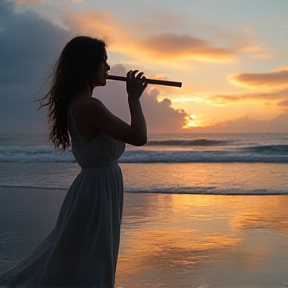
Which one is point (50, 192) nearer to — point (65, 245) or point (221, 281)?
point (221, 281)

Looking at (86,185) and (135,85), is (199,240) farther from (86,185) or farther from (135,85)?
(135,85)

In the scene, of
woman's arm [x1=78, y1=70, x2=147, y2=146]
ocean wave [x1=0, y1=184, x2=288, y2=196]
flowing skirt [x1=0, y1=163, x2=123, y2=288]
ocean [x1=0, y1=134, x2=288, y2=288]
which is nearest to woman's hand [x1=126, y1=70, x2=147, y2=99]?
woman's arm [x1=78, y1=70, x2=147, y2=146]

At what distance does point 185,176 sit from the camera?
12.1 metres

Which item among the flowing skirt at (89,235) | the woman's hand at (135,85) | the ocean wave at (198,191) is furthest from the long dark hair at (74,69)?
the ocean wave at (198,191)

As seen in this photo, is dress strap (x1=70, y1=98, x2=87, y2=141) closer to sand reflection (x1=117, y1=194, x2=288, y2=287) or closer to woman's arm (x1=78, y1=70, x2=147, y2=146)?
woman's arm (x1=78, y1=70, x2=147, y2=146)

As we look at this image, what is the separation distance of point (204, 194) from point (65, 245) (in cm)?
659

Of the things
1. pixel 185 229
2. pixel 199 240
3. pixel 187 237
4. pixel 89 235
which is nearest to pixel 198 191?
pixel 185 229

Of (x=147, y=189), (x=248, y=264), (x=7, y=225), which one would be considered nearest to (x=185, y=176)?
(x=147, y=189)

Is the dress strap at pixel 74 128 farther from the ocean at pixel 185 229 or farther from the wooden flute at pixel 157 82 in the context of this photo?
the ocean at pixel 185 229

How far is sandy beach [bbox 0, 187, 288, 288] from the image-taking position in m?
3.86

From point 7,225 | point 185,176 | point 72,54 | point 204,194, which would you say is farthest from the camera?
point 185,176

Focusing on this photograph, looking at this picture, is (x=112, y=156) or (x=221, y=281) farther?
(x=221, y=281)

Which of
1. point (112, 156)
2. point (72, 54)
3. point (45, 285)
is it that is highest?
point (72, 54)

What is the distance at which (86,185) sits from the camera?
7.25 ft
